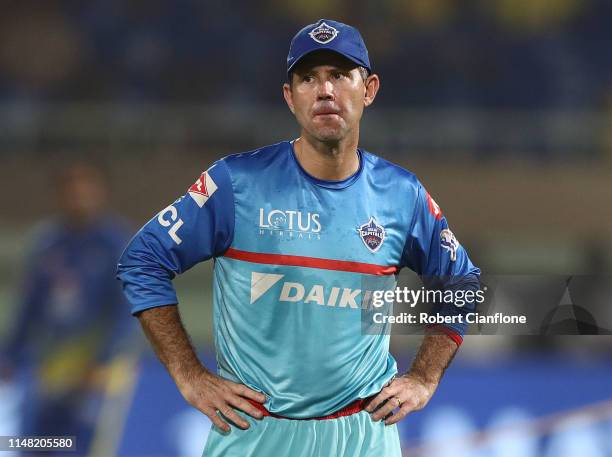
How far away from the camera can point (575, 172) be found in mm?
9133

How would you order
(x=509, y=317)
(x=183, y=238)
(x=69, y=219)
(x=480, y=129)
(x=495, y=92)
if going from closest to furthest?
(x=183, y=238) → (x=509, y=317) → (x=69, y=219) → (x=480, y=129) → (x=495, y=92)

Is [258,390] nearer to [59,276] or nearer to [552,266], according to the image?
[59,276]

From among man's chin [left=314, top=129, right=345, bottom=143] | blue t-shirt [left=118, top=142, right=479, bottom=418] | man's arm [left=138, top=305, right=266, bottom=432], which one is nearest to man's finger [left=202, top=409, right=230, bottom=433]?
man's arm [left=138, top=305, right=266, bottom=432]

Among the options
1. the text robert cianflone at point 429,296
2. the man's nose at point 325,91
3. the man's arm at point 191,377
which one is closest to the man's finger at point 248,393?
the man's arm at point 191,377

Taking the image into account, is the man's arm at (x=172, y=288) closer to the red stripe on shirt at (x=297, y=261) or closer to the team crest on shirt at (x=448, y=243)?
the red stripe on shirt at (x=297, y=261)

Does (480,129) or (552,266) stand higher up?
(480,129)

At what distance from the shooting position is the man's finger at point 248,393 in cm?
282

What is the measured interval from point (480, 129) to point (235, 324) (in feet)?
23.7

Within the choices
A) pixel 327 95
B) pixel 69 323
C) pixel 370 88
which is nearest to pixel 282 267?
pixel 327 95

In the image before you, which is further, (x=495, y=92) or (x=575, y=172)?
(x=495, y=92)

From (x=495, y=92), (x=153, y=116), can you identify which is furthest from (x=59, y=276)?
(x=495, y=92)

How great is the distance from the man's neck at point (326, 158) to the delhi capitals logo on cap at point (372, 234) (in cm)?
16

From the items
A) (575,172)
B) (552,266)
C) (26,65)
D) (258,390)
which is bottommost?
(258,390)

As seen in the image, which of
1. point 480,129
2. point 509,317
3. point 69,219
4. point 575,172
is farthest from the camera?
point 480,129
